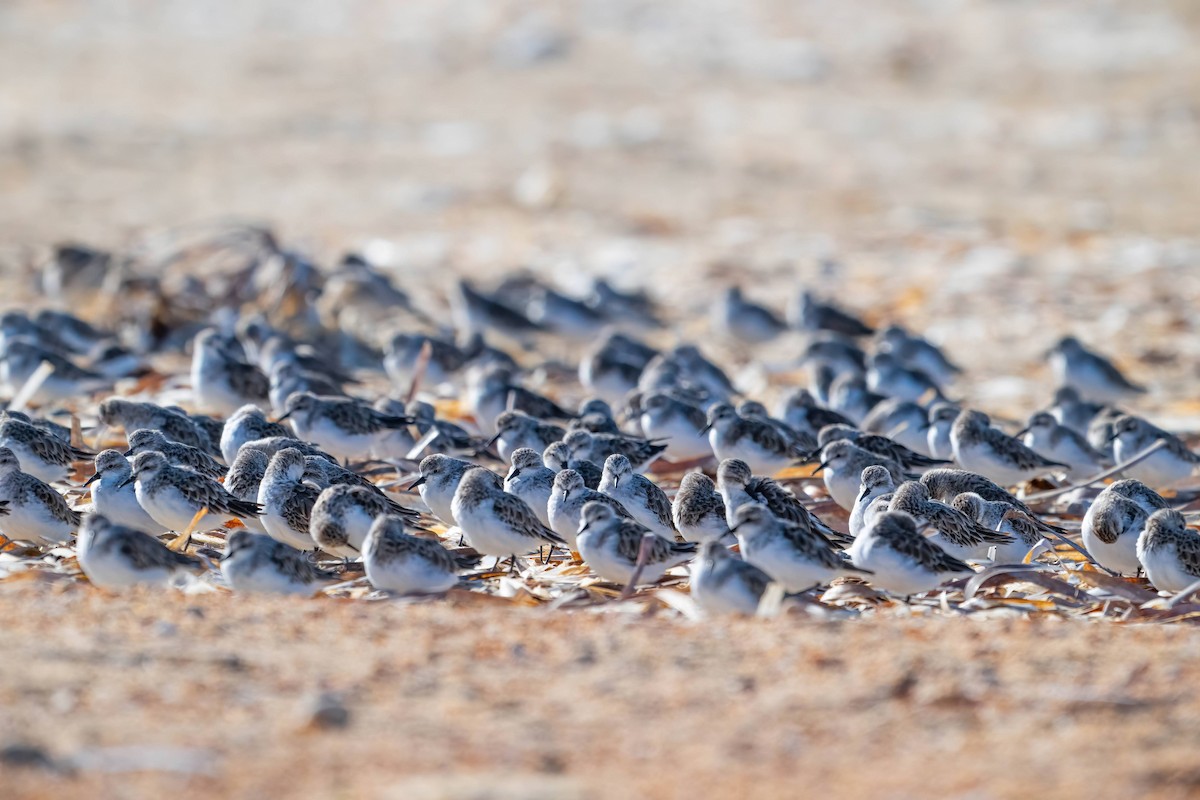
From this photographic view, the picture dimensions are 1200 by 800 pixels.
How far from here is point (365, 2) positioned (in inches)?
1618

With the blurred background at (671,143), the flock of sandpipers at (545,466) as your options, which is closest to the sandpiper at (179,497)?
the flock of sandpipers at (545,466)

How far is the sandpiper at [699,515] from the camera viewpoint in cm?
830

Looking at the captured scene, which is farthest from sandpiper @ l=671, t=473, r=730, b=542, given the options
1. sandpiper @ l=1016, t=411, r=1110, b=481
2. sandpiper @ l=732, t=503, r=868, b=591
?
sandpiper @ l=1016, t=411, r=1110, b=481

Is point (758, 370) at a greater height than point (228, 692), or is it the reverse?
point (228, 692)

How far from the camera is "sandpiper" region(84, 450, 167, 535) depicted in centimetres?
807

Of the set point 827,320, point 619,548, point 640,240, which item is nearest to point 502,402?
point 619,548

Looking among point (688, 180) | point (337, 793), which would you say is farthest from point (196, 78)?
point (337, 793)

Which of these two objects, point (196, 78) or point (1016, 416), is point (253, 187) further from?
point (1016, 416)

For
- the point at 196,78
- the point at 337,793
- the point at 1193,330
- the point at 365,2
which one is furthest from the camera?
the point at 365,2

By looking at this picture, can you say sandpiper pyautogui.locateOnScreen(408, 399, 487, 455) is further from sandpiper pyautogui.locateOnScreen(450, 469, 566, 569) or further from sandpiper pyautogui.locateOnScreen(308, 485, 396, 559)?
sandpiper pyautogui.locateOnScreen(308, 485, 396, 559)

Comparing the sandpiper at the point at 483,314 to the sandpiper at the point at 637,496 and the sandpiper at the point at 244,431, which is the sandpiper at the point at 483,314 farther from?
the sandpiper at the point at 637,496

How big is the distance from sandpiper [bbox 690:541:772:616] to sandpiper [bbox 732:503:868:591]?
51 centimetres

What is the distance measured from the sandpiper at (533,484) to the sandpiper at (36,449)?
2492mm

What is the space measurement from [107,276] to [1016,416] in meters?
8.03
